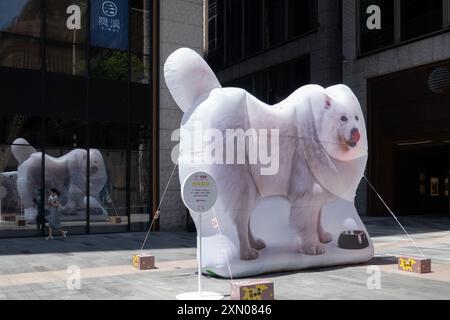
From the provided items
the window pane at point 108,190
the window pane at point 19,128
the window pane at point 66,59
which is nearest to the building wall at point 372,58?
the window pane at point 108,190

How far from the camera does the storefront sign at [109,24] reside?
60.7ft

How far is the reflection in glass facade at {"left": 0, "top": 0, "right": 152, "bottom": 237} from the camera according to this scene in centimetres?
1702

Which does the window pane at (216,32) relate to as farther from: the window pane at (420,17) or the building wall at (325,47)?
the window pane at (420,17)

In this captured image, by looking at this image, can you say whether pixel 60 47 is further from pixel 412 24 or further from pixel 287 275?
pixel 412 24

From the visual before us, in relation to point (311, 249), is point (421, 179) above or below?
above

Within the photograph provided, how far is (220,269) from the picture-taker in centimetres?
946

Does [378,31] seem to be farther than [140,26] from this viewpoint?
Yes

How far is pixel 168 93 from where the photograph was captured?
63.7ft

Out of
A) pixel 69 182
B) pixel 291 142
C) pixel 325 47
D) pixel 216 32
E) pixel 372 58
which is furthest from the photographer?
pixel 216 32

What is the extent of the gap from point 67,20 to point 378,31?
47.7ft

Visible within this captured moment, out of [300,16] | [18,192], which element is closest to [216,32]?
[300,16]

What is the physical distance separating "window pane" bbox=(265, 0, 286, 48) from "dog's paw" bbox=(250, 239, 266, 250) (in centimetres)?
2135

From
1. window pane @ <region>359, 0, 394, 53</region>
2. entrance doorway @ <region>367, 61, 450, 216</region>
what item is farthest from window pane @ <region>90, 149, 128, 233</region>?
window pane @ <region>359, 0, 394, 53</region>

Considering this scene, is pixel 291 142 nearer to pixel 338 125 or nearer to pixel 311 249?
pixel 338 125
